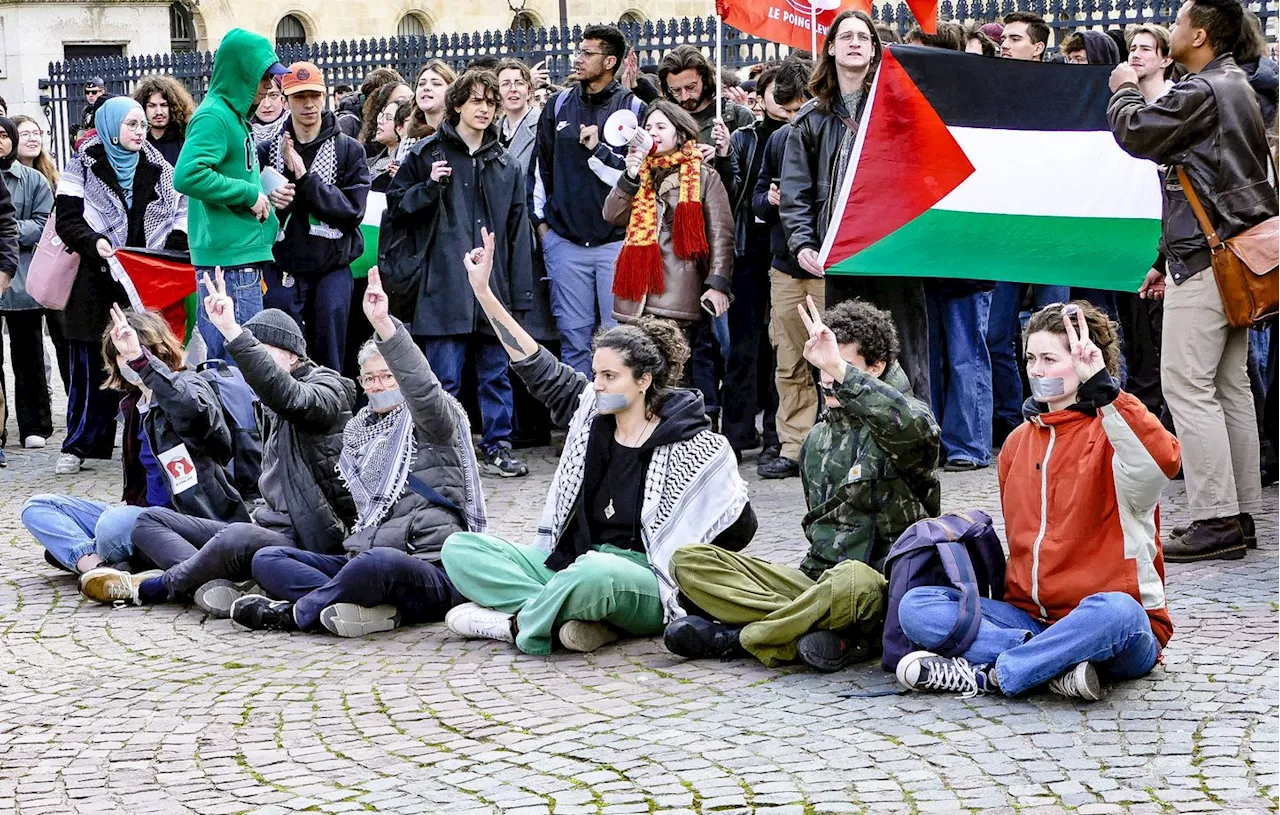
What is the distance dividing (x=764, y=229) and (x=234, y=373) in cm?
331

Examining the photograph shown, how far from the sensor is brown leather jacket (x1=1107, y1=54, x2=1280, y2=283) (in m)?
7.43

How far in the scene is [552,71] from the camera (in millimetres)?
18188

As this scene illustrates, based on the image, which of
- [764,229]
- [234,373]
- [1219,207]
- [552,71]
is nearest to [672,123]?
[764,229]

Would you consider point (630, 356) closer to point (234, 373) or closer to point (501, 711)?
point (501, 711)

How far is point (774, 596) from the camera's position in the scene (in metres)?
6.62

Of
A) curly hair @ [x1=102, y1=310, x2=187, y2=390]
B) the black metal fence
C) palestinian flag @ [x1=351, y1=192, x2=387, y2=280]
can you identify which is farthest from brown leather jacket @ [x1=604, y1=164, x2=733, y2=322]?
the black metal fence

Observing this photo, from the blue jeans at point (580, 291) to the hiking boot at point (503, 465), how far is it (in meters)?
0.63

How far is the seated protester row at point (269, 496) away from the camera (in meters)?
7.63

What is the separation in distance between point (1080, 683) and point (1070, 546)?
1.56 feet

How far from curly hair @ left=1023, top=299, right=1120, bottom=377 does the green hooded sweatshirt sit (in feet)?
18.5

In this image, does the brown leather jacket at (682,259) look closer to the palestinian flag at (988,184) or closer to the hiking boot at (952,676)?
the palestinian flag at (988,184)

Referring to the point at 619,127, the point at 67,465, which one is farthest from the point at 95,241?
the point at 619,127

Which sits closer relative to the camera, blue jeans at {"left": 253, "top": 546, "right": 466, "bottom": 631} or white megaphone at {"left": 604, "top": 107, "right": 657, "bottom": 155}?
blue jeans at {"left": 253, "top": 546, "right": 466, "bottom": 631}

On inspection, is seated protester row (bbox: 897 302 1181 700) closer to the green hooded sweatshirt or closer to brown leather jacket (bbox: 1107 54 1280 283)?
brown leather jacket (bbox: 1107 54 1280 283)
